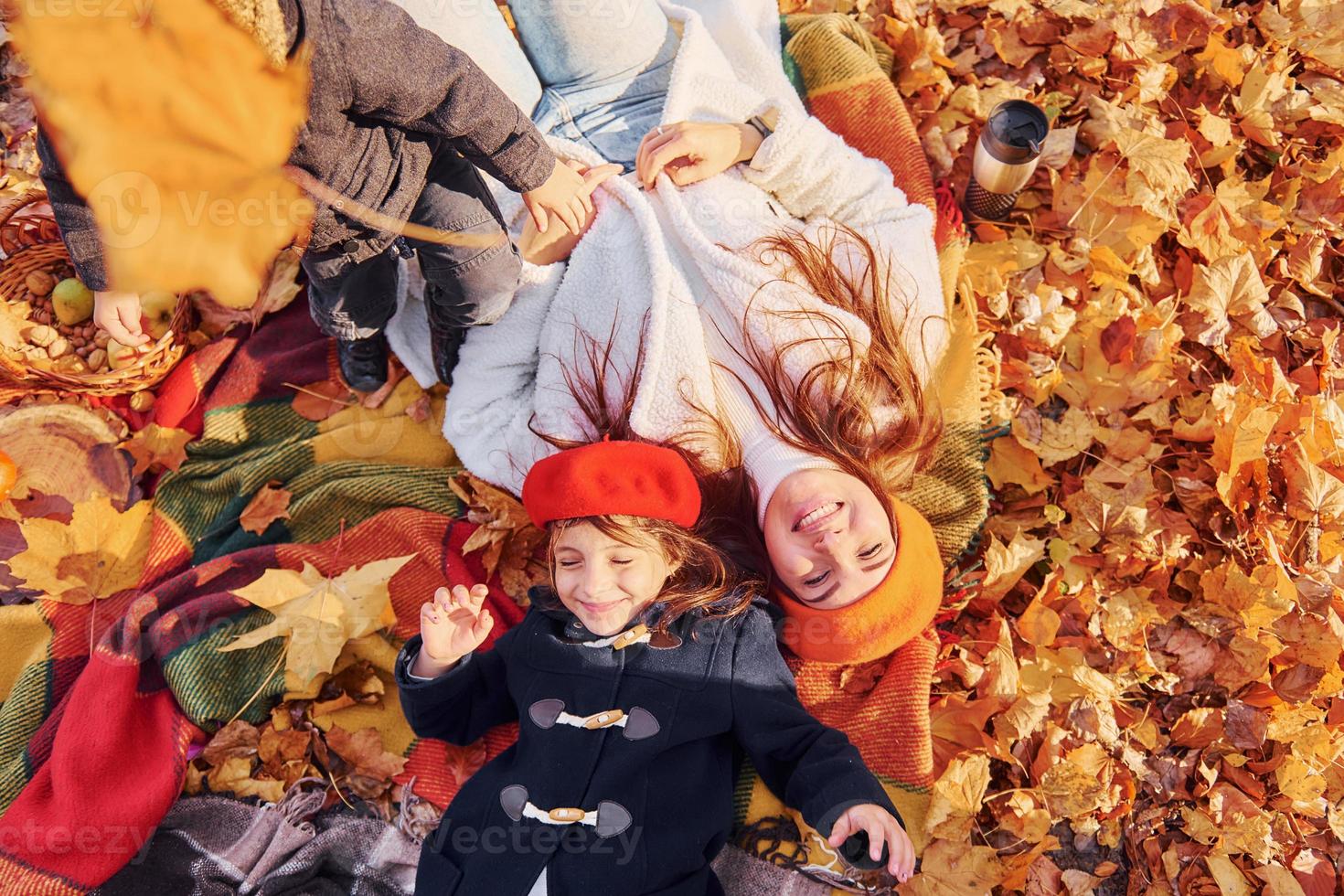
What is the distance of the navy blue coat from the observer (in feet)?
6.57

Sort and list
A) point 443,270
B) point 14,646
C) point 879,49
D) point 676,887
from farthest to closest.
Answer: point 879,49, point 14,646, point 443,270, point 676,887

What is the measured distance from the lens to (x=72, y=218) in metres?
1.73

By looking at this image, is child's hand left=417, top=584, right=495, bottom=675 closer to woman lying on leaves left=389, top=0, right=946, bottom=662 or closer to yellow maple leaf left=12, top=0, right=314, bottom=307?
woman lying on leaves left=389, top=0, right=946, bottom=662

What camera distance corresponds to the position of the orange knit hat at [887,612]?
2.09 metres

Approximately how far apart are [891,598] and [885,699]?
369mm

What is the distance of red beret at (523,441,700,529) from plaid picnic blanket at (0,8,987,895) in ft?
1.82

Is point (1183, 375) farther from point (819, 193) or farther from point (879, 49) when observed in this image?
point (879, 49)

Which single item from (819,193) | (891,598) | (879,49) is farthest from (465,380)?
(879,49)

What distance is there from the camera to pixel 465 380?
264 centimetres

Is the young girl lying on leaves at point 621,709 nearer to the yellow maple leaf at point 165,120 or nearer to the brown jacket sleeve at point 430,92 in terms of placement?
the brown jacket sleeve at point 430,92

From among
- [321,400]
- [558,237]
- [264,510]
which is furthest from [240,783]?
[558,237]

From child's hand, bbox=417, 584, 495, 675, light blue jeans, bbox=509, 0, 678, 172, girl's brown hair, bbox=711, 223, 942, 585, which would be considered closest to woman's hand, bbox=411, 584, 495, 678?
child's hand, bbox=417, 584, 495, 675

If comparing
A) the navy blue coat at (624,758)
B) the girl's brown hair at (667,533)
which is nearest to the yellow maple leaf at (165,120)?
the girl's brown hair at (667,533)

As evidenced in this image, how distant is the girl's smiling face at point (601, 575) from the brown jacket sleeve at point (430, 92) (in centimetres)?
87
